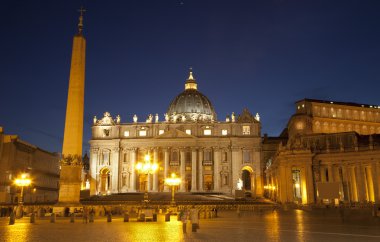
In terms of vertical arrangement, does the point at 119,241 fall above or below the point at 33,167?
below

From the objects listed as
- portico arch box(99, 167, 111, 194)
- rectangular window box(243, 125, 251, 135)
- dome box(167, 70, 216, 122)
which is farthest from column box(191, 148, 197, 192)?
portico arch box(99, 167, 111, 194)

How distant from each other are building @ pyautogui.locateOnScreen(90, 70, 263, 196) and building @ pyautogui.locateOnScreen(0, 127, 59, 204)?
26.9ft

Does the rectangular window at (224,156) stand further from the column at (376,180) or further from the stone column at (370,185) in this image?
the column at (376,180)

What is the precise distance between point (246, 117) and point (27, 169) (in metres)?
43.1

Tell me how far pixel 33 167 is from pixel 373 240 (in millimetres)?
65595

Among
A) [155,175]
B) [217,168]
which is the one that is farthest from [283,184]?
[155,175]

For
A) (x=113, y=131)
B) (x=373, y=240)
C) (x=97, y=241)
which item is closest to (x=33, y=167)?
(x=113, y=131)

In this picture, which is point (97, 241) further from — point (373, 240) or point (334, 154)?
point (334, 154)

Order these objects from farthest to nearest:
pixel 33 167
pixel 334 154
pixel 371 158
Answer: pixel 33 167 → pixel 334 154 → pixel 371 158

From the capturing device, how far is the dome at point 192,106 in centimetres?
9719

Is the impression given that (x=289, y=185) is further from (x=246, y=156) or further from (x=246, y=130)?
(x=246, y=130)

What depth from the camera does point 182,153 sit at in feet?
267

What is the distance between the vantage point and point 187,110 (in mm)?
98125

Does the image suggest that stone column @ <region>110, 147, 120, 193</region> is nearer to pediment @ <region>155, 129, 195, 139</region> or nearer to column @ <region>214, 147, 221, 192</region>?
pediment @ <region>155, 129, 195, 139</region>
